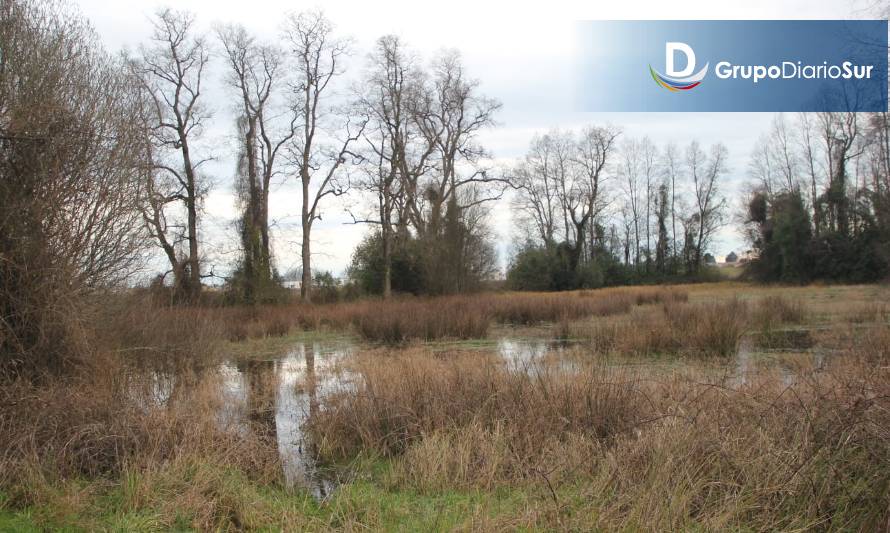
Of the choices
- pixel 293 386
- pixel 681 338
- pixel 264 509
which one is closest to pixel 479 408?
pixel 264 509

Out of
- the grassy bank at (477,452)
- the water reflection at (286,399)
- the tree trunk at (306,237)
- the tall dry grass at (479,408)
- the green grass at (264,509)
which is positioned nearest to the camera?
the grassy bank at (477,452)

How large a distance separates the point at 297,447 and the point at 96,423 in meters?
1.81

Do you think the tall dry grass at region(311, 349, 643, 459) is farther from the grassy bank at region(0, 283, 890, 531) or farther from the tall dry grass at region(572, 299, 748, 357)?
the tall dry grass at region(572, 299, 748, 357)

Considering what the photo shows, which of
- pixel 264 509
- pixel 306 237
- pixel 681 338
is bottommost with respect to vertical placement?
pixel 264 509

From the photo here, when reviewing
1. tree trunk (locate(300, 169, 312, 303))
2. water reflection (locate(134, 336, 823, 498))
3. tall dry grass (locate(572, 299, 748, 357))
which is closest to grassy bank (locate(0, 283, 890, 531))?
water reflection (locate(134, 336, 823, 498))

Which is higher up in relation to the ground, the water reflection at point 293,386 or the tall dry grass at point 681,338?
the tall dry grass at point 681,338

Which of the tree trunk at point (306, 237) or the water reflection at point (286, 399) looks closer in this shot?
the water reflection at point (286, 399)

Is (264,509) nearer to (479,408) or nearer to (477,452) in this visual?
(477,452)

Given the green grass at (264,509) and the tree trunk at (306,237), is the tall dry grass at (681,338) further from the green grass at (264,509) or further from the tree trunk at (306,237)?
the tree trunk at (306,237)

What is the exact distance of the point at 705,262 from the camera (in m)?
45.6

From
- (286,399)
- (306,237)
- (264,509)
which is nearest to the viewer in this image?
(264,509)

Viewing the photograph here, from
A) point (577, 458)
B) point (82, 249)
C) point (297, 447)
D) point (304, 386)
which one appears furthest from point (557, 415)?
point (82, 249)

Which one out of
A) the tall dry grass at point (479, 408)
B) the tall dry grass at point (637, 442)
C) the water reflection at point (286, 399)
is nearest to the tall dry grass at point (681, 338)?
the tall dry grass at point (637, 442)

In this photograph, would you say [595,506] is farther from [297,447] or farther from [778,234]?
[778,234]
